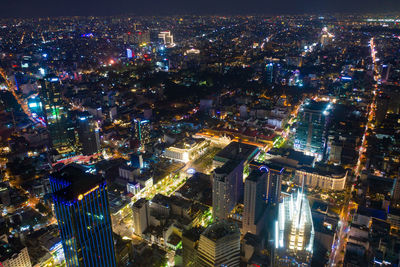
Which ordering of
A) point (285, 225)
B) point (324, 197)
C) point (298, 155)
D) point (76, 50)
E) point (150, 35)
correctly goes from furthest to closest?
point (150, 35) < point (76, 50) < point (298, 155) < point (324, 197) < point (285, 225)

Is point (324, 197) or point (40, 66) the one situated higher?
point (40, 66)

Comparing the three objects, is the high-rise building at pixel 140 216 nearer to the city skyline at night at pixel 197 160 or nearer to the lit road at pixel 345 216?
the city skyline at night at pixel 197 160

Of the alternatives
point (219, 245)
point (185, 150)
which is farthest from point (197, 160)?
point (219, 245)

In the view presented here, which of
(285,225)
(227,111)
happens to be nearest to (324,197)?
(285,225)

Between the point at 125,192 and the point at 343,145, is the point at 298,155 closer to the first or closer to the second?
the point at 343,145

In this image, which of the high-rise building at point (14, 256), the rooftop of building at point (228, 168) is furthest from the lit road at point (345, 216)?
the high-rise building at point (14, 256)

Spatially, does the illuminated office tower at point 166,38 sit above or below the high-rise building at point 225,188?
above

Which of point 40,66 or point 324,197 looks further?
point 40,66
